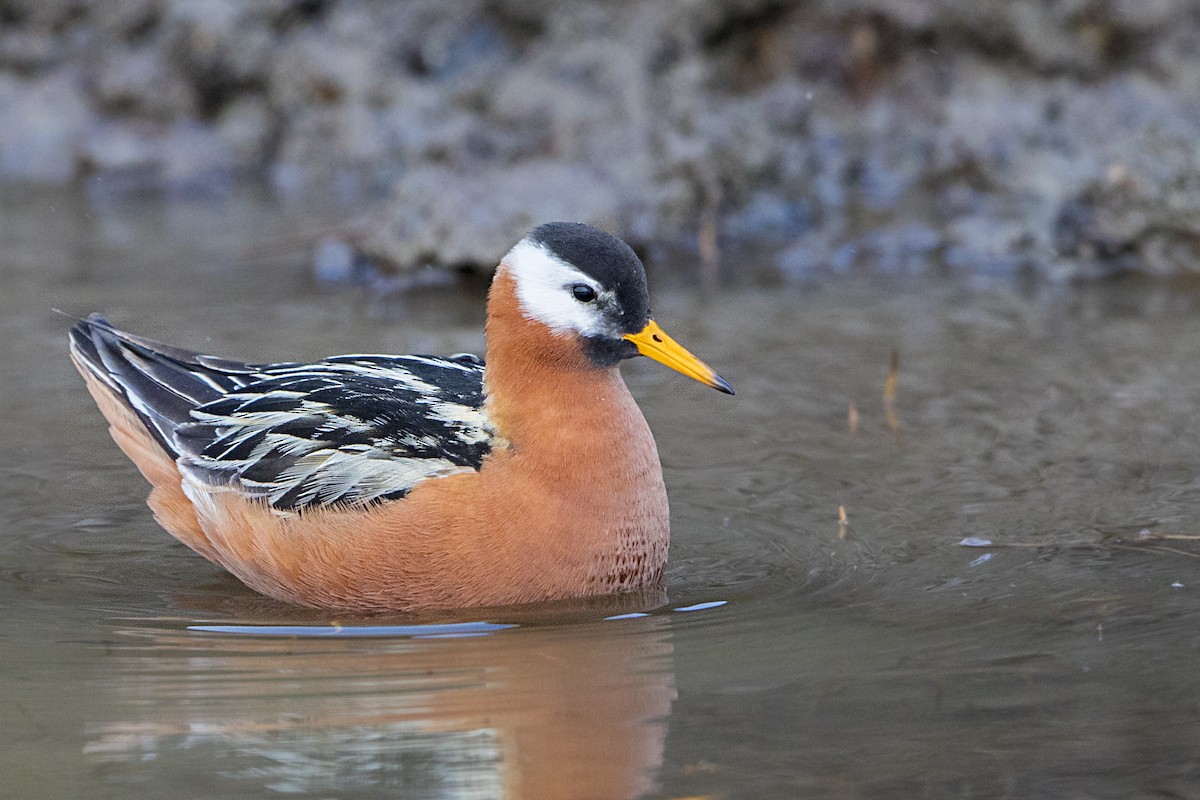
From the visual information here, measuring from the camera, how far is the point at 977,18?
12.7 m

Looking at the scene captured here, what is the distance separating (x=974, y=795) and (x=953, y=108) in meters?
9.02

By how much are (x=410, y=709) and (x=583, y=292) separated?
1.86 m

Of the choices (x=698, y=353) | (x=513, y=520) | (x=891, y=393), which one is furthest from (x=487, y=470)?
(x=698, y=353)

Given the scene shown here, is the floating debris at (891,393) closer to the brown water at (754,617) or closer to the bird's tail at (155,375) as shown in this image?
the brown water at (754,617)

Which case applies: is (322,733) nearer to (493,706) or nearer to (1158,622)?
(493,706)

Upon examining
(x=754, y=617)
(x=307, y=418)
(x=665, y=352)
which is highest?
(x=665, y=352)

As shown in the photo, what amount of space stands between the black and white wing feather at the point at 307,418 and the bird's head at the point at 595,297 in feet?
1.68

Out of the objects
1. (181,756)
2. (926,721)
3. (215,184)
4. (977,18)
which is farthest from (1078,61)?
(181,756)

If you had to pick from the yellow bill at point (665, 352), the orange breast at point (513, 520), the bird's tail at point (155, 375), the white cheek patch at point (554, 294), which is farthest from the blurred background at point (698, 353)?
the white cheek patch at point (554, 294)

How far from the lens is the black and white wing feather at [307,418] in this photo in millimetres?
6293

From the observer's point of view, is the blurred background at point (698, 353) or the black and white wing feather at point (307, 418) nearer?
the blurred background at point (698, 353)

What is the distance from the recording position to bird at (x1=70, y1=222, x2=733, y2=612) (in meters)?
6.12

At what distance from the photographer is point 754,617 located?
5.80 m

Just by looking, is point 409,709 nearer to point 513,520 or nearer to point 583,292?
point 513,520
